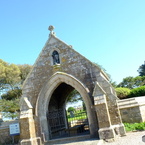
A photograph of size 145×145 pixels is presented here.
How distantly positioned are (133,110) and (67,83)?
3.64m

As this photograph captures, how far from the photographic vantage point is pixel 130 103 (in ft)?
28.9

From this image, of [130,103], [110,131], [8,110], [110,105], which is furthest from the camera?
[8,110]

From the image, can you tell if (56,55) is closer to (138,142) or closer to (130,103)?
(130,103)

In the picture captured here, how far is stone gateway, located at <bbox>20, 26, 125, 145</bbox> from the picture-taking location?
7.70 meters

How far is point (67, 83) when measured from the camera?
29.1 feet

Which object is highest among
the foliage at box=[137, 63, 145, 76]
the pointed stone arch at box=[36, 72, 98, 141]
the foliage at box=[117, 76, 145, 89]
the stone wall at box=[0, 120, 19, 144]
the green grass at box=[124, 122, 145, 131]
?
the foliage at box=[137, 63, 145, 76]

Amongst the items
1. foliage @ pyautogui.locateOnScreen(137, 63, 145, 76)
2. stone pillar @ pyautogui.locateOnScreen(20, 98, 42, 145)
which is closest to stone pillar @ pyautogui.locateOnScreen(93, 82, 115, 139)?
stone pillar @ pyautogui.locateOnScreen(20, 98, 42, 145)

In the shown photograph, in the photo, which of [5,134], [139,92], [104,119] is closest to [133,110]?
[104,119]

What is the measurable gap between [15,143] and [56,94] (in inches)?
172

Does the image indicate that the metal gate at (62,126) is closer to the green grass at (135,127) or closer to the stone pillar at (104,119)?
the stone pillar at (104,119)

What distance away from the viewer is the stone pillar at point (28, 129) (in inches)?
324

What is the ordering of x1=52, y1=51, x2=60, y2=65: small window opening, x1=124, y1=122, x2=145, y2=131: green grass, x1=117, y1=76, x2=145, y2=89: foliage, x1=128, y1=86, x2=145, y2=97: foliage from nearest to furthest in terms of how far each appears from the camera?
1. x1=124, y1=122, x2=145, y2=131: green grass
2. x1=52, y1=51, x2=60, y2=65: small window opening
3. x1=128, y1=86, x2=145, y2=97: foliage
4. x1=117, y1=76, x2=145, y2=89: foliage

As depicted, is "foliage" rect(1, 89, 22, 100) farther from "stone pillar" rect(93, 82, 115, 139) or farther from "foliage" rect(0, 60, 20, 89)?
"stone pillar" rect(93, 82, 115, 139)

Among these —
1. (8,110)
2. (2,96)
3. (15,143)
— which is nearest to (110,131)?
(15,143)
